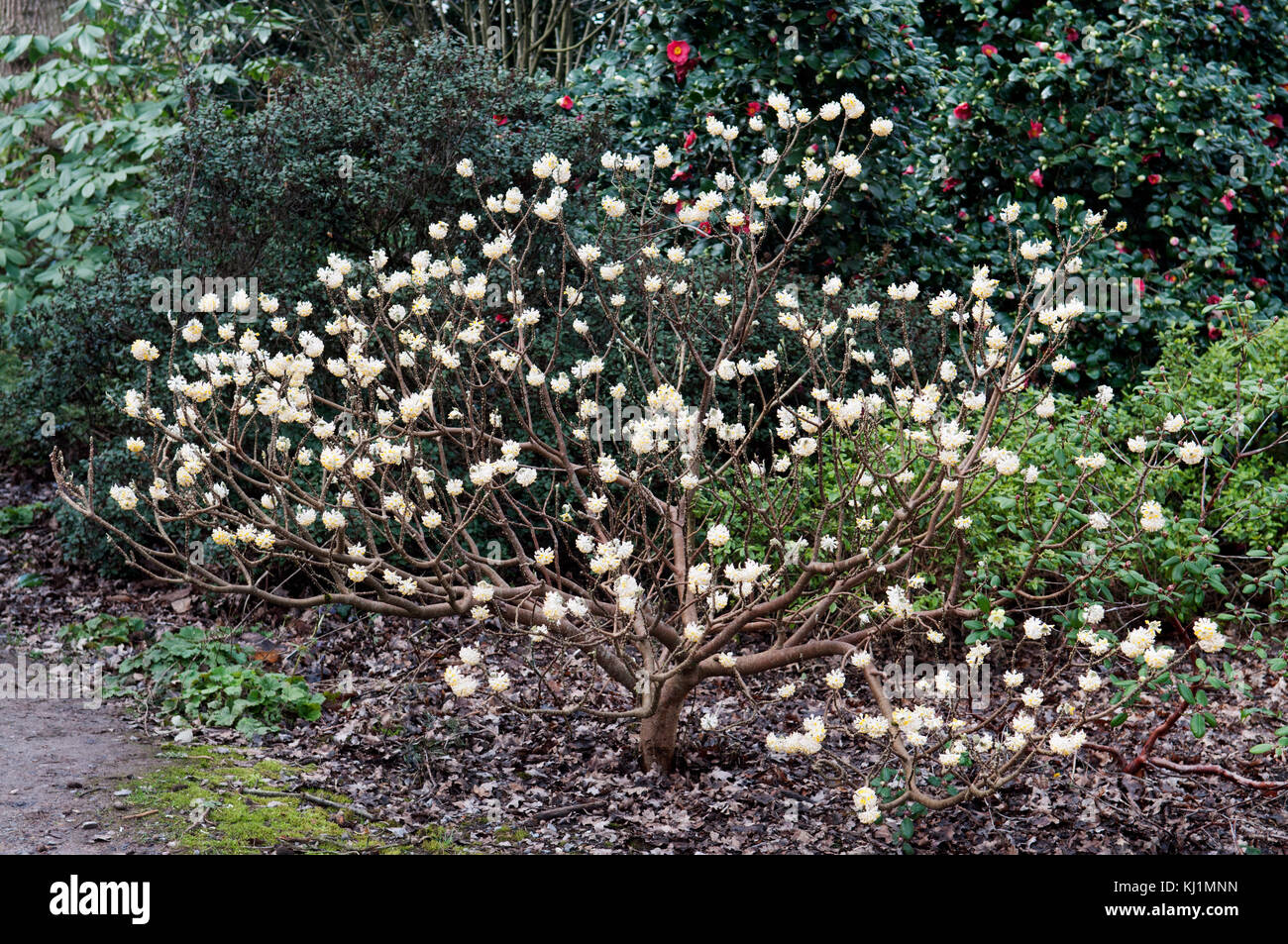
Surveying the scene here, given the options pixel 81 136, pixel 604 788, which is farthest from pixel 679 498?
pixel 81 136

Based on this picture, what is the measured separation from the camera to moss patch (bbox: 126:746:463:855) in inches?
132

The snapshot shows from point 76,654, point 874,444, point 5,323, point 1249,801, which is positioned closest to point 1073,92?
A: point 874,444

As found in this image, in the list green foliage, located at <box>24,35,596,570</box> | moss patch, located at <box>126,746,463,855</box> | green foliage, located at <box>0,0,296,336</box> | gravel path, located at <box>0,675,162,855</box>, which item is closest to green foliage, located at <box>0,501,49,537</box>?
green foliage, located at <box>0,0,296,336</box>

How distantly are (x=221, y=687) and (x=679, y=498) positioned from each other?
208 cm

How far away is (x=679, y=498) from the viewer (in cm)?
425

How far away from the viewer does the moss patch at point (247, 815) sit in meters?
3.34

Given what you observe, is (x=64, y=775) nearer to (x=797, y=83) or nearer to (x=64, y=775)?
(x=64, y=775)

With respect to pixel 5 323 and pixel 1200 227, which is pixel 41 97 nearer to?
A: pixel 5 323

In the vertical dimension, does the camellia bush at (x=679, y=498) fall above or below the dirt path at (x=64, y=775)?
above

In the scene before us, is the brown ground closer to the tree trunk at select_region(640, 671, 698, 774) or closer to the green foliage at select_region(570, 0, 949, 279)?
the tree trunk at select_region(640, 671, 698, 774)

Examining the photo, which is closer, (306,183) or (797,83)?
(306,183)

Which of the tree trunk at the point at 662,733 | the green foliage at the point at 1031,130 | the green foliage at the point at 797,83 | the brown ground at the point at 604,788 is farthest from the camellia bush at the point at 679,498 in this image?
the green foliage at the point at 1031,130

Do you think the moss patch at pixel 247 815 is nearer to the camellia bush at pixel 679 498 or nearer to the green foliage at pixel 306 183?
the camellia bush at pixel 679 498

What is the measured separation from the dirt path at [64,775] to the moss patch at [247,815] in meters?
0.10
